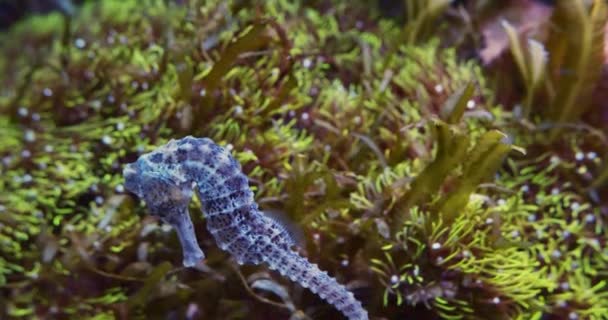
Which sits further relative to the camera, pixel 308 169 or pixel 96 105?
pixel 96 105

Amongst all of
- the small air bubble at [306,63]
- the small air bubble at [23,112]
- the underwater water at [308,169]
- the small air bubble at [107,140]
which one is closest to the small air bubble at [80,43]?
the underwater water at [308,169]

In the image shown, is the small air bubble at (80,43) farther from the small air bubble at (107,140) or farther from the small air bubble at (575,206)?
the small air bubble at (575,206)

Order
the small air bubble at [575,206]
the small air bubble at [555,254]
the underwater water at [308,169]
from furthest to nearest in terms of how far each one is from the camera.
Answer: the small air bubble at [575,206], the small air bubble at [555,254], the underwater water at [308,169]

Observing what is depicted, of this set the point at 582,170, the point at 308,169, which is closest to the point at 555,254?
the point at 582,170

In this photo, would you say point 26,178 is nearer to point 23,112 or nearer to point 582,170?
point 23,112

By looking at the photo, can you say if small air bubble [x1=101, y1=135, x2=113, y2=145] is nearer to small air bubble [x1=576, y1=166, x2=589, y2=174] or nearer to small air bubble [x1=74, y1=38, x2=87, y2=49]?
small air bubble [x1=74, y1=38, x2=87, y2=49]

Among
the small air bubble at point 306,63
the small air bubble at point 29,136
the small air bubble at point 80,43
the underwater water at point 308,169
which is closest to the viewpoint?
the underwater water at point 308,169

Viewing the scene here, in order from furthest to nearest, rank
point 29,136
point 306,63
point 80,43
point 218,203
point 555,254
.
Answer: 1. point 80,43
2. point 306,63
3. point 29,136
4. point 555,254
5. point 218,203
